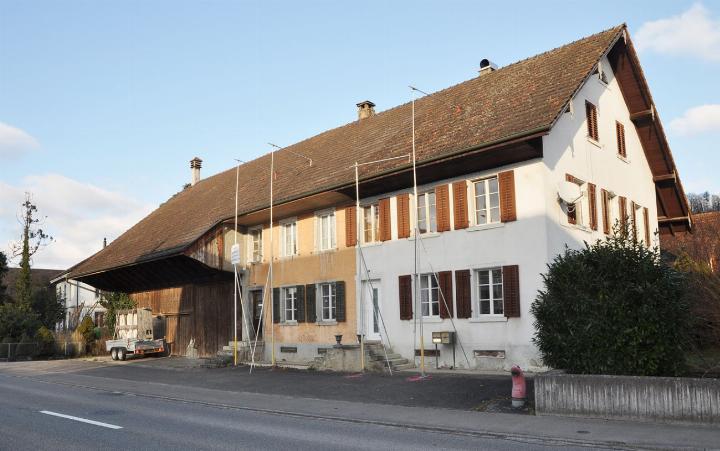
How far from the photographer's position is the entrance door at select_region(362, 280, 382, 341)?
21312 mm

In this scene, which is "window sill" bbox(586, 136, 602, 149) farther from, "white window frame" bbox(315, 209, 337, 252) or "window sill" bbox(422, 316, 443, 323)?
→ "white window frame" bbox(315, 209, 337, 252)

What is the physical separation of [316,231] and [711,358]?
14.3 metres

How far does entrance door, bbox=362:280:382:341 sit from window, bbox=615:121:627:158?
940 cm

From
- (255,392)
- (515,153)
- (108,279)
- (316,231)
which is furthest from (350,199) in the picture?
(108,279)

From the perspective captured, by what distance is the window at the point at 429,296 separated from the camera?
19672 millimetres

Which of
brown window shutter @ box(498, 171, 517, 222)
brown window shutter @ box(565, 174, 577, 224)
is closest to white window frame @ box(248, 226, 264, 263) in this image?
brown window shutter @ box(498, 171, 517, 222)

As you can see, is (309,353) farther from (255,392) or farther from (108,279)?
(108,279)

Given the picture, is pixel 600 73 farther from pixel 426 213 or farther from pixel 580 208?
pixel 426 213

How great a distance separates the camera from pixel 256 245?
27.1 metres

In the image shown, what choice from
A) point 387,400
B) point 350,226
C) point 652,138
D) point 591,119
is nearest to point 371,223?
point 350,226

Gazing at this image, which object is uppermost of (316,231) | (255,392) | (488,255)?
(316,231)

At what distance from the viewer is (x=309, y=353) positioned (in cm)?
2347

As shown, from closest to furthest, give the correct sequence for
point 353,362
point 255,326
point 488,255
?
point 488,255, point 353,362, point 255,326

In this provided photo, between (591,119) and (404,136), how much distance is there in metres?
5.91
